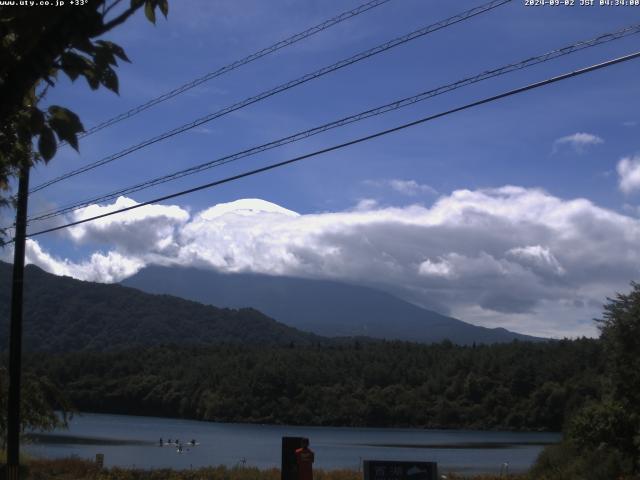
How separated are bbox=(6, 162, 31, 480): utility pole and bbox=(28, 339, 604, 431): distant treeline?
76158 mm

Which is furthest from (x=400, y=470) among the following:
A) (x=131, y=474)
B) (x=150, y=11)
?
(x=131, y=474)

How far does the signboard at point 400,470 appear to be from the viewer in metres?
9.97

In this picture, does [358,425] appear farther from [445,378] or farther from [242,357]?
[242,357]

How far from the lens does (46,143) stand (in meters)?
4.14

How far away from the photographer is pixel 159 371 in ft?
391

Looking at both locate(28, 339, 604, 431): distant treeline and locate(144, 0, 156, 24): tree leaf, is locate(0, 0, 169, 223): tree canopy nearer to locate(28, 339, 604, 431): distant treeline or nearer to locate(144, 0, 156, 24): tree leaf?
locate(144, 0, 156, 24): tree leaf

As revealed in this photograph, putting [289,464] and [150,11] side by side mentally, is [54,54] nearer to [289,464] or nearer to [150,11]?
[150,11]

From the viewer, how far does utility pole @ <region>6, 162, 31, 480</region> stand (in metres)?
19.4

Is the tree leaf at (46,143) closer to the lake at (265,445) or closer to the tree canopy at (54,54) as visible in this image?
the tree canopy at (54,54)

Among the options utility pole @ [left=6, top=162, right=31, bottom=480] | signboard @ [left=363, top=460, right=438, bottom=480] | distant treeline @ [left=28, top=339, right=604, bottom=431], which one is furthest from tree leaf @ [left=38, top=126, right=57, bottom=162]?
distant treeline @ [left=28, top=339, right=604, bottom=431]

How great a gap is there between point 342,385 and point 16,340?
95422 millimetres

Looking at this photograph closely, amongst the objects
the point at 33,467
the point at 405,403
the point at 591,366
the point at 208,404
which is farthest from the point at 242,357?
the point at 33,467

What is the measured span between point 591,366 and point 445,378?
27405 mm

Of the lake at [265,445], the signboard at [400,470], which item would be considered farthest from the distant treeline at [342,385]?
the signboard at [400,470]
